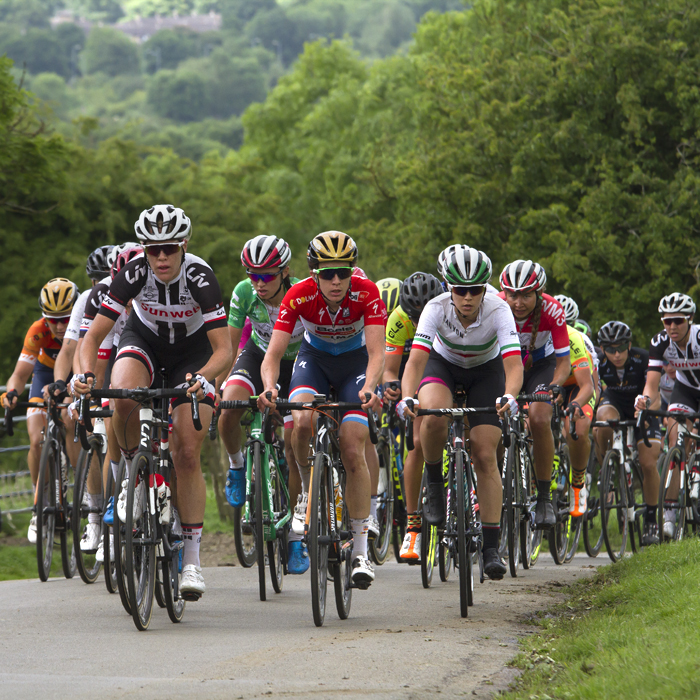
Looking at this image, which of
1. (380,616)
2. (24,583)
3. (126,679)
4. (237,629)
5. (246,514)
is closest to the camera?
(126,679)

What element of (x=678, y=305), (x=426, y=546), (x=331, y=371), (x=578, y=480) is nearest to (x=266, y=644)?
(x=331, y=371)

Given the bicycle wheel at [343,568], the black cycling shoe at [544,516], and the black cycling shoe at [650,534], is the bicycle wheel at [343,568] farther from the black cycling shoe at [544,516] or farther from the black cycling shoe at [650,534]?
the black cycling shoe at [650,534]

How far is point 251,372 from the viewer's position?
386 inches

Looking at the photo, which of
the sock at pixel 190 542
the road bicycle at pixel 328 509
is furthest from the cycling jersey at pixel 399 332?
the sock at pixel 190 542

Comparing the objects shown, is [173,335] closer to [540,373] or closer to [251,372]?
[251,372]

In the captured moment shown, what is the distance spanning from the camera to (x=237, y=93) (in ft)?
641

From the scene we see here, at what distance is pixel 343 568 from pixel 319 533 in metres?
0.67

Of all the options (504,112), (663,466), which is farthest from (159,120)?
(663,466)

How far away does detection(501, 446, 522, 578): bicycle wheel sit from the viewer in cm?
986

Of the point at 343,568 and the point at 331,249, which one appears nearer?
the point at 331,249

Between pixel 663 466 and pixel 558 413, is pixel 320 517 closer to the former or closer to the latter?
pixel 558 413

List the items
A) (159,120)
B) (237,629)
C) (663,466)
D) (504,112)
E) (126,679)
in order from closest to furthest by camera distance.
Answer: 1. (126,679)
2. (237,629)
3. (663,466)
4. (504,112)
5. (159,120)

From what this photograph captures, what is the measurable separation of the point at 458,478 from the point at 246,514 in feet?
7.13

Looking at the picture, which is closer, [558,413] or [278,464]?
[278,464]
